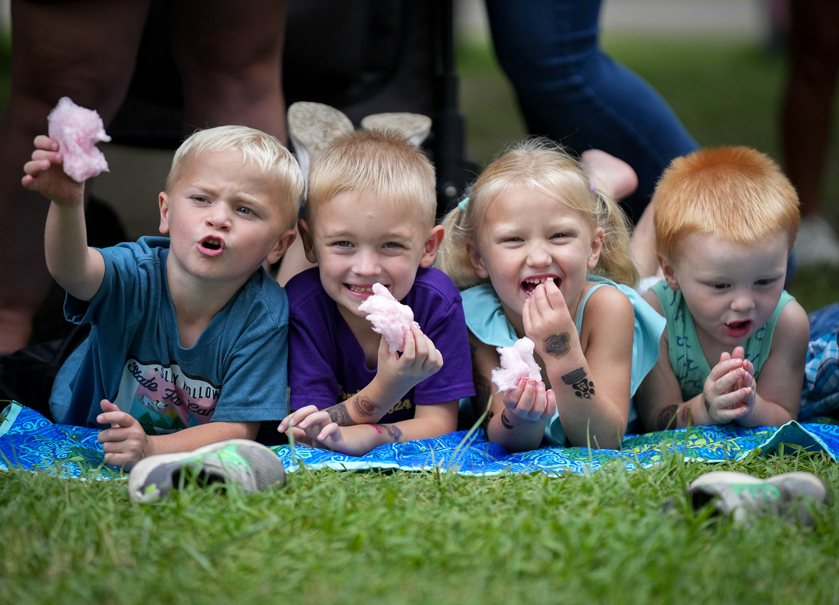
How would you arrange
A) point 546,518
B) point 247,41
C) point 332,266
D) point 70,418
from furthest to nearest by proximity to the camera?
point 247,41
point 70,418
point 332,266
point 546,518

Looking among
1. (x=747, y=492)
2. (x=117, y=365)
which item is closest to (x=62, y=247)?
(x=117, y=365)

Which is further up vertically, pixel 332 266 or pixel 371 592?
pixel 332 266

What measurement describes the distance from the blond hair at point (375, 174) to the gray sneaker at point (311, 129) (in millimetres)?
311

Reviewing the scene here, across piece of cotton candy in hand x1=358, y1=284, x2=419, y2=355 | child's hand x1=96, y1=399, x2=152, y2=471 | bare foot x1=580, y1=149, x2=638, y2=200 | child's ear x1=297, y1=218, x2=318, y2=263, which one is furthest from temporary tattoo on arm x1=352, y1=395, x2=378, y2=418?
bare foot x1=580, y1=149, x2=638, y2=200

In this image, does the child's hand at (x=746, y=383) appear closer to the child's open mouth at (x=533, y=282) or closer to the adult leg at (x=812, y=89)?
the child's open mouth at (x=533, y=282)

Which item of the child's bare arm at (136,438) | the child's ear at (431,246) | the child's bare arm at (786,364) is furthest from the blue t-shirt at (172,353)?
the child's bare arm at (786,364)

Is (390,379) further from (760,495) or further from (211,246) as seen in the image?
(760,495)

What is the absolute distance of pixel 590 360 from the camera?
7.15 ft

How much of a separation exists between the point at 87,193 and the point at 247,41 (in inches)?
24.9

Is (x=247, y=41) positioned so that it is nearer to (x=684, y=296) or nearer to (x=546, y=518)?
(x=684, y=296)

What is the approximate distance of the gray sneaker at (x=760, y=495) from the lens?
59.7 inches

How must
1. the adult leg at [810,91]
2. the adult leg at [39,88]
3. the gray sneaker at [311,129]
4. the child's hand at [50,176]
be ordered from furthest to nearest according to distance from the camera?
the adult leg at [810,91] → the gray sneaker at [311,129] → the adult leg at [39,88] → the child's hand at [50,176]

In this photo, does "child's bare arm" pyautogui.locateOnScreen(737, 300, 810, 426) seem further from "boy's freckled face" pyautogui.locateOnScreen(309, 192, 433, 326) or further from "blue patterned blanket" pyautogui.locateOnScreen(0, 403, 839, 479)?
"boy's freckled face" pyautogui.locateOnScreen(309, 192, 433, 326)

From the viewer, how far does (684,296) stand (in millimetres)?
2273
